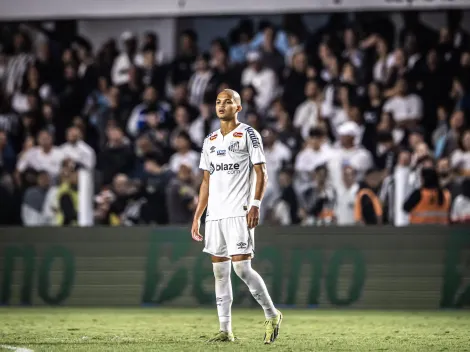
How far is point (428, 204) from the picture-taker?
12.8m

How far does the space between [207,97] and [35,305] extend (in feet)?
19.4

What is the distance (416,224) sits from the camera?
1245cm

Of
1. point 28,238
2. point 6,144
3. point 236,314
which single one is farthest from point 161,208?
point 6,144

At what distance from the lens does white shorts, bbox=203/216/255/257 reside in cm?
768

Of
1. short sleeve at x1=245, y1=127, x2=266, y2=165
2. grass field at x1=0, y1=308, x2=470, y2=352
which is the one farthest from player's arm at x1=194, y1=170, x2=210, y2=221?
grass field at x1=0, y1=308, x2=470, y2=352

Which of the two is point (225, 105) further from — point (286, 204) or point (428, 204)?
point (286, 204)

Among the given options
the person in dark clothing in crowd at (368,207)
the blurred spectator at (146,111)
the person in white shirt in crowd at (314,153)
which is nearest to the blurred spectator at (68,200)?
the blurred spectator at (146,111)

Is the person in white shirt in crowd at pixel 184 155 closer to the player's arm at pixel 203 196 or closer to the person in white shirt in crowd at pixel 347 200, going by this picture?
the person in white shirt in crowd at pixel 347 200

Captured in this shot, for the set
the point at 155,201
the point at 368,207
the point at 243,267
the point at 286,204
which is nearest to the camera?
the point at 243,267

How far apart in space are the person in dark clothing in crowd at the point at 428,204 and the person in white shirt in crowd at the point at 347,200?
0.98 metres

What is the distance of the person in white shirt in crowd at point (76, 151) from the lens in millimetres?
16453

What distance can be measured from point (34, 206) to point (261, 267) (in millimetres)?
4126

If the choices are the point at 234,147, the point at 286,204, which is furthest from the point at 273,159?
the point at 234,147

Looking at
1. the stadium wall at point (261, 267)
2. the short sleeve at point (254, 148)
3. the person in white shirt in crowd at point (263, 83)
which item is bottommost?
the stadium wall at point (261, 267)
